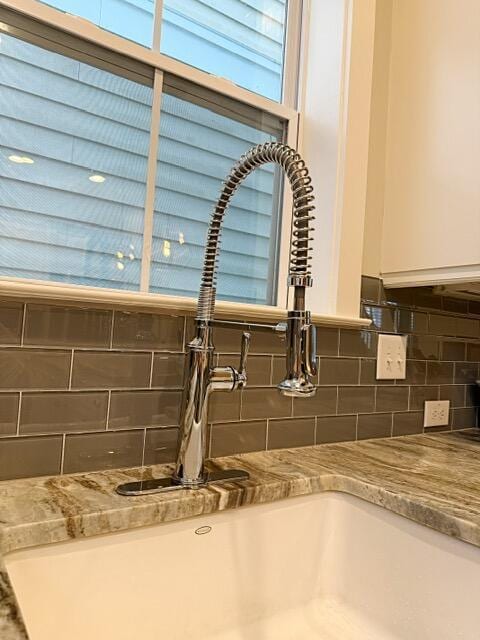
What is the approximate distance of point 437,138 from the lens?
1.18 meters

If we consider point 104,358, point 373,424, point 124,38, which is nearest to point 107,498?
point 104,358

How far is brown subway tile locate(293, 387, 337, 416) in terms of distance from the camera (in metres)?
1.12

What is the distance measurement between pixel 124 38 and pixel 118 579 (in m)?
1.02

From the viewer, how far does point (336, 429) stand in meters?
1.19

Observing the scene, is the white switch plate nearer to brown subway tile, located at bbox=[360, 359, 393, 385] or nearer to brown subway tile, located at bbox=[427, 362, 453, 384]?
brown subway tile, located at bbox=[360, 359, 393, 385]

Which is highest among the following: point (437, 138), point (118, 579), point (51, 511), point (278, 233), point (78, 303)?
point (437, 138)

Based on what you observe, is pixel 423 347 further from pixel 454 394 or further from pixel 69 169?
pixel 69 169

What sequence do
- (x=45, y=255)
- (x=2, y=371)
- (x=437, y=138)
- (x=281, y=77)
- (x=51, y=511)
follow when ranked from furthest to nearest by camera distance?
1. (x=281, y=77)
2. (x=437, y=138)
3. (x=45, y=255)
4. (x=2, y=371)
5. (x=51, y=511)

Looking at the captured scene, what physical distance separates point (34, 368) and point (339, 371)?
704 millimetres

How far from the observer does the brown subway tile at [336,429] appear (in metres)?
1.16

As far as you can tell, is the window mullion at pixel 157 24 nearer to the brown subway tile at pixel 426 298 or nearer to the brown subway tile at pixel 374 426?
the brown subway tile at pixel 426 298

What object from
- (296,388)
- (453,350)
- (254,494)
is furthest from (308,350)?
(453,350)

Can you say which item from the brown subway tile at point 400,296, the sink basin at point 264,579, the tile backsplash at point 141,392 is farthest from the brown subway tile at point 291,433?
the brown subway tile at point 400,296

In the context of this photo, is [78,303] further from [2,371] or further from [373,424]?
[373,424]
